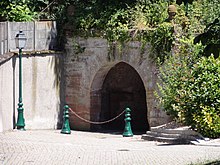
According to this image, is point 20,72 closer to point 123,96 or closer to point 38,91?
point 38,91

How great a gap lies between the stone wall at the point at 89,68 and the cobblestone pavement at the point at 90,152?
3.10 metres

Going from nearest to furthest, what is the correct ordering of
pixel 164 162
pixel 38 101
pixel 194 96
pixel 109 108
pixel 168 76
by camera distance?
pixel 164 162
pixel 194 96
pixel 168 76
pixel 38 101
pixel 109 108

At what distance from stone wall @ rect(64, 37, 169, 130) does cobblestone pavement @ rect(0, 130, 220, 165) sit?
3.10 meters

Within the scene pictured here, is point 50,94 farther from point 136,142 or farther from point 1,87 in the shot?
point 136,142

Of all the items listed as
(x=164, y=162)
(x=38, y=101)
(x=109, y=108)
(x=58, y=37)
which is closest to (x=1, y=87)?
(x=38, y=101)

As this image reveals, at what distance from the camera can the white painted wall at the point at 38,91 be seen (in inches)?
668

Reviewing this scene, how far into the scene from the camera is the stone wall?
17484 mm

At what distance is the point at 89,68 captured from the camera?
1817cm

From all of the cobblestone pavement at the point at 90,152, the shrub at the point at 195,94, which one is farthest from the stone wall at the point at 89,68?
the cobblestone pavement at the point at 90,152

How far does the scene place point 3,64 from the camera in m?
16.0

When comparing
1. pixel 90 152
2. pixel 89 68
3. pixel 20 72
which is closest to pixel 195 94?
pixel 90 152

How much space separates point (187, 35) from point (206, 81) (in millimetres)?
2310

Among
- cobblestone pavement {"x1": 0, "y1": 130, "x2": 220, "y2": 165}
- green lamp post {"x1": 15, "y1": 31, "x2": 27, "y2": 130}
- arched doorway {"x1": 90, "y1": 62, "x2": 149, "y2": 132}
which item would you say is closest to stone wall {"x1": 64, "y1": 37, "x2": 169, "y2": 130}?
arched doorway {"x1": 90, "y1": 62, "x2": 149, "y2": 132}

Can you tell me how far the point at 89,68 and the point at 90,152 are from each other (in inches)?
252
